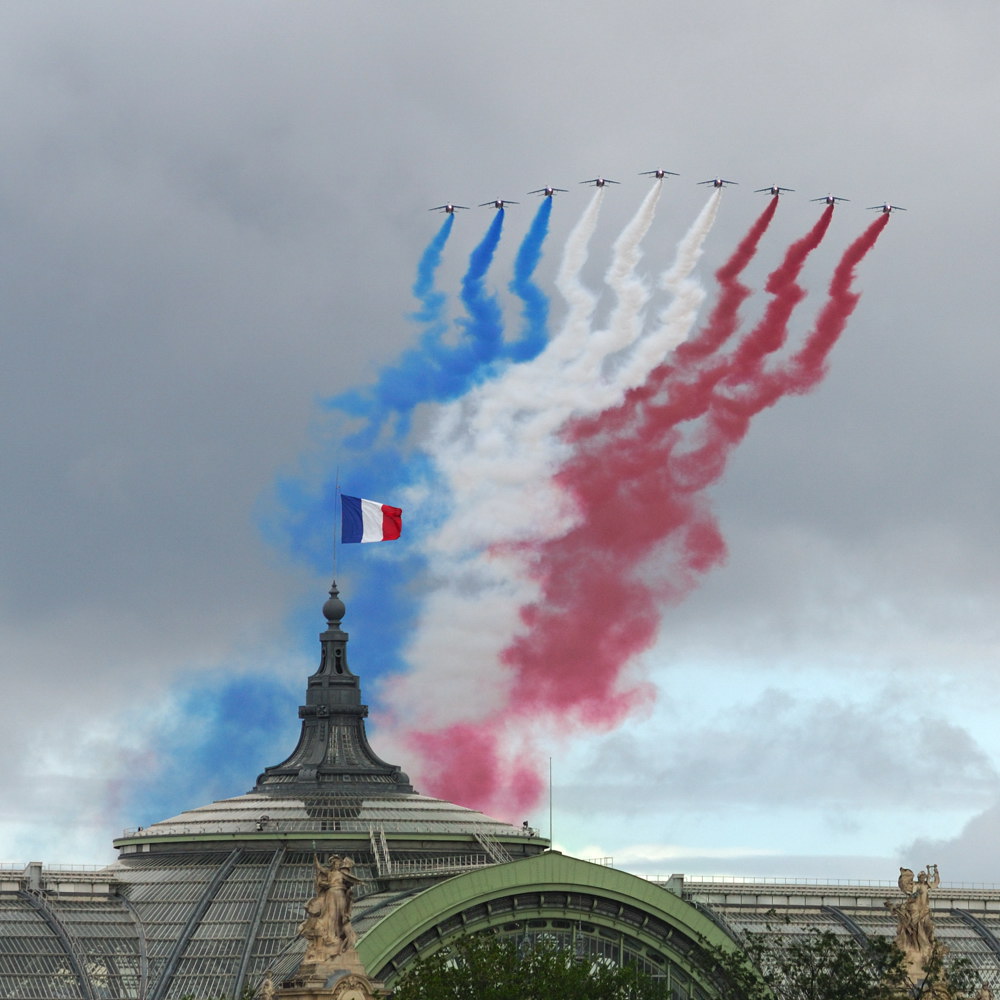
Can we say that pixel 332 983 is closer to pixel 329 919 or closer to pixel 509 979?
pixel 329 919

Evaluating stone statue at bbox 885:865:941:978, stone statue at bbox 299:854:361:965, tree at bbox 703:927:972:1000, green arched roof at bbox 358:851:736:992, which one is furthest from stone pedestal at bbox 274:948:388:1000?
stone statue at bbox 885:865:941:978

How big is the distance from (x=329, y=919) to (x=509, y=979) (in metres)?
11.3

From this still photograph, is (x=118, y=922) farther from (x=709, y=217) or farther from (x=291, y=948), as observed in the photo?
(x=709, y=217)

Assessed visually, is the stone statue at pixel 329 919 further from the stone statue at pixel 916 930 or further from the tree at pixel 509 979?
the stone statue at pixel 916 930

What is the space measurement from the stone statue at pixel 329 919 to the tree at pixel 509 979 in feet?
16.1

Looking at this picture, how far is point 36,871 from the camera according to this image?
199 meters

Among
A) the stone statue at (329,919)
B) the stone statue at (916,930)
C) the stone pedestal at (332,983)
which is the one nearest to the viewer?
the stone pedestal at (332,983)

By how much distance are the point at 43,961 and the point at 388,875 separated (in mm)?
25134

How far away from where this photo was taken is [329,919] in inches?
5999

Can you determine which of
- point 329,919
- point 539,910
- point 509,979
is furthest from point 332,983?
point 539,910

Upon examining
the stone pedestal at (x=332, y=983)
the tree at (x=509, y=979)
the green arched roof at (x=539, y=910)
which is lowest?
the stone pedestal at (x=332, y=983)

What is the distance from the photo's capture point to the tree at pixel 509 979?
155 metres

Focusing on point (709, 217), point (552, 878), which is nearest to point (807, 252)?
point (709, 217)

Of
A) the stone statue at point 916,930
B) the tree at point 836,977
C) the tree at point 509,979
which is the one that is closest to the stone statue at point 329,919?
the tree at point 509,979
